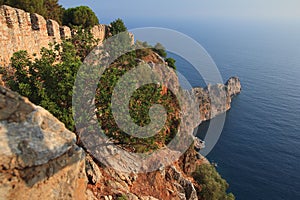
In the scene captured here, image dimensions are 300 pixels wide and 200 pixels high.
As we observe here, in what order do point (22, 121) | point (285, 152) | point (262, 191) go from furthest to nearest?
point (285, 152) < point (262, 191) < point (22, 121)

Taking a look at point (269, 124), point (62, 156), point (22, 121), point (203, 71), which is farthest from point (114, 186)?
point (203, 71)

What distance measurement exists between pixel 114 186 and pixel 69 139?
6.55m

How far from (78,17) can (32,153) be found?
2544 centimetres

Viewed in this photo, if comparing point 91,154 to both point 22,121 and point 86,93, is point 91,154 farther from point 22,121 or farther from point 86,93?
point 22,121

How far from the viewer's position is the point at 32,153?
5559mm

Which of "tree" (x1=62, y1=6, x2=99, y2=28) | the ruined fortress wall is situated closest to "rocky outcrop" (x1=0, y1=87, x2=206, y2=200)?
the ruined fortress wall

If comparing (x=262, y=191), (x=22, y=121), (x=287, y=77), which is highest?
(x=22, y=121)

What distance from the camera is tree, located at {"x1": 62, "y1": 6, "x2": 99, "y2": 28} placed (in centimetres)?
2760

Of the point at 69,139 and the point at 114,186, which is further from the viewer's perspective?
the point at 114,186

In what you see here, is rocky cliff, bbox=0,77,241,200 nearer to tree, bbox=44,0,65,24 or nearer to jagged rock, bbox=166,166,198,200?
jagged rock, bbox=166,166,198,200

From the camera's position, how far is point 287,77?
97.6 meters

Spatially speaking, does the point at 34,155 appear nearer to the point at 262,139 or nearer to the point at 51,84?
the point at 51,84

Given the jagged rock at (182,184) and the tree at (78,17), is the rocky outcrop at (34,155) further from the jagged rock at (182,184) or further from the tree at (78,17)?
the tree at (78,17)

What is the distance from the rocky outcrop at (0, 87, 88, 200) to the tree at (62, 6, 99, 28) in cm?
2408
